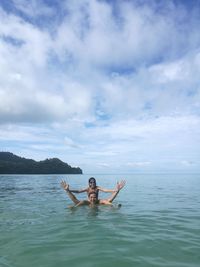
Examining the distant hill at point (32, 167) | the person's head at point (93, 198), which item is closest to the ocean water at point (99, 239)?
the person's head at point (93, 198)

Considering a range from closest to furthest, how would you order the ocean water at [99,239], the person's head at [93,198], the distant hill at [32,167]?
the ocean water at [99,239]
the person's head at [93,198]
the distant hill at [32,167]

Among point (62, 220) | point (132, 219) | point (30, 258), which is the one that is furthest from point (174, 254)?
point (62, 220)

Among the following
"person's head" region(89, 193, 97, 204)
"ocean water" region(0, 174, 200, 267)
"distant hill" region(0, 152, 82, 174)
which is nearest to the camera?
"ocean water" region(0, 174, 200, 267)

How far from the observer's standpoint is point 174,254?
7387mm

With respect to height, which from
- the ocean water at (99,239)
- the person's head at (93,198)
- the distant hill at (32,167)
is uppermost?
the distant hill at (32,167)

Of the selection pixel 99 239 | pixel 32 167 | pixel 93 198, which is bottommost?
pixel 99 239

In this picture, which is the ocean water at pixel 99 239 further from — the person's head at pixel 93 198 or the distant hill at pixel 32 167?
the distant hill at pixel 32 167

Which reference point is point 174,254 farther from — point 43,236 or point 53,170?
point 53,170

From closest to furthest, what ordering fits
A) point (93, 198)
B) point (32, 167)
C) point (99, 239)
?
point (99, 239) → point (93, 198) → point (32, 167)

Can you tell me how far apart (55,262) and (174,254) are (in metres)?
3.01

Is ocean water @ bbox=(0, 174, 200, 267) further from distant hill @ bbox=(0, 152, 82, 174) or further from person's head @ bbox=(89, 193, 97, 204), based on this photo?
distant hill @ bbox=(0, 152, 82, 174)

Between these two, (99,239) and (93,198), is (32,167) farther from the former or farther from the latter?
(99,239)

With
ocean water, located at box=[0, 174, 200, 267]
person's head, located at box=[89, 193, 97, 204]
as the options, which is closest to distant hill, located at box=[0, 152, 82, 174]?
person's head, located at box=[89, 193, 97, 204]

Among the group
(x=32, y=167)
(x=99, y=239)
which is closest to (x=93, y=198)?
(x=99, y=239)
